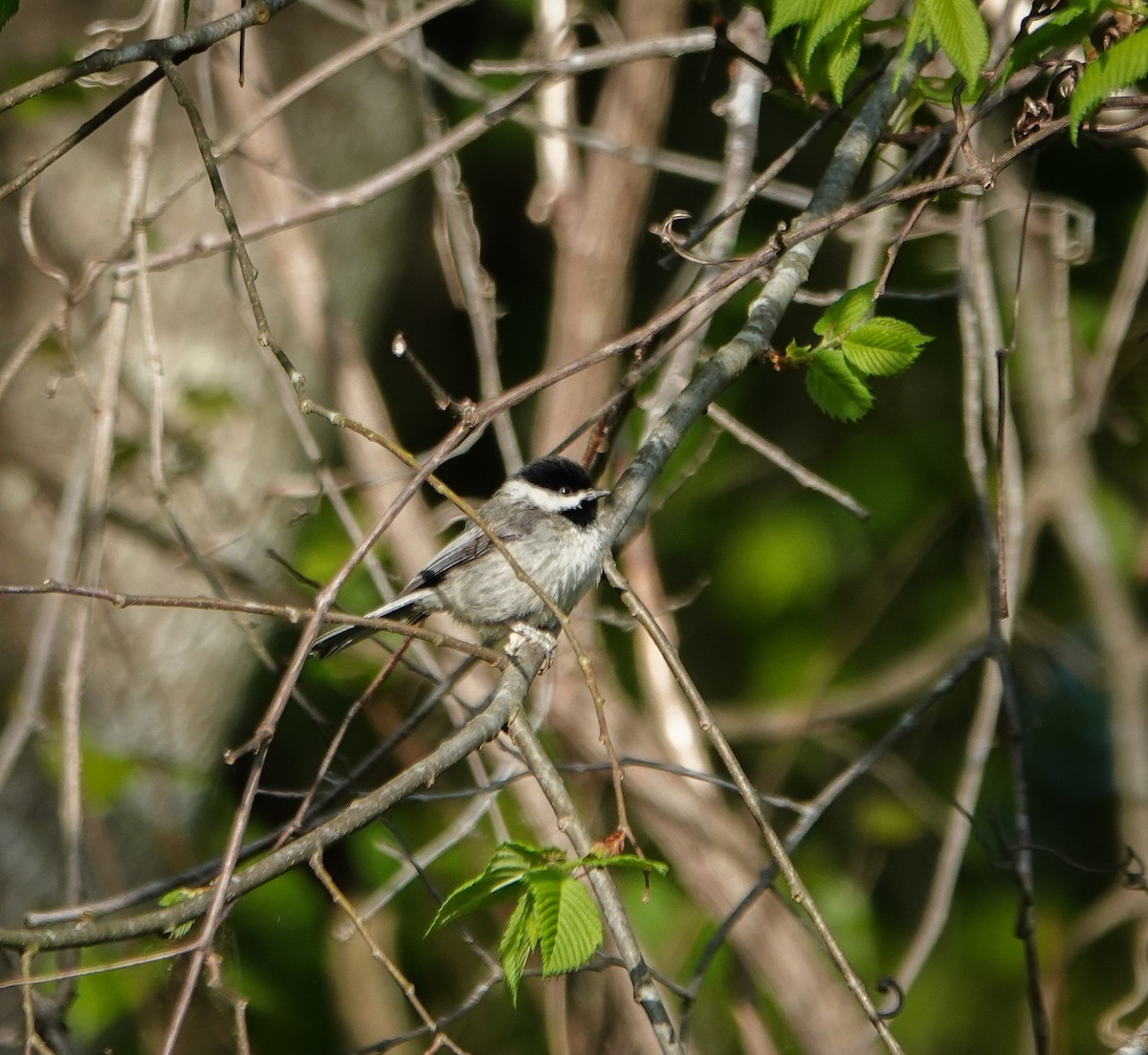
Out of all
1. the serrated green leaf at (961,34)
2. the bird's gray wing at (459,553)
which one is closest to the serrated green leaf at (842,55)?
the serrated green leaf at (961,34)

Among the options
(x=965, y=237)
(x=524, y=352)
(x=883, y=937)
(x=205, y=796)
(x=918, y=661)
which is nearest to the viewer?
(x=965, y=237)

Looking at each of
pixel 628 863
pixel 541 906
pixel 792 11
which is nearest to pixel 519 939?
pixel 541 906

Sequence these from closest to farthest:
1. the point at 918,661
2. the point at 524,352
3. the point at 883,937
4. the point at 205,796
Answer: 1. the point at 205,796
2. the point at 918,661
3. the point at 883,937
4. the point at 524,352

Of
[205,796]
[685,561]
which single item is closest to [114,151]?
[205,796]

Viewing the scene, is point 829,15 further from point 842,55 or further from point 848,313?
point 848,313

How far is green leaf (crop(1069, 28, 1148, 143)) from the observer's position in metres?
2.19

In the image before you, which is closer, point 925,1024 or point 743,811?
point 743,811

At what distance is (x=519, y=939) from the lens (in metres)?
2.00

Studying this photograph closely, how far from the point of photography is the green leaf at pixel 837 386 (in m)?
2.56

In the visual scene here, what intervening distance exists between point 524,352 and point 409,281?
1.06m

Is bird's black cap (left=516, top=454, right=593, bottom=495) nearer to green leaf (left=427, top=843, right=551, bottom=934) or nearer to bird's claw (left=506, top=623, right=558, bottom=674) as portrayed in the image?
bird's claw (left=506, top=623, right=558, bottom=674)

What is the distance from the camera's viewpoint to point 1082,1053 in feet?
24.3

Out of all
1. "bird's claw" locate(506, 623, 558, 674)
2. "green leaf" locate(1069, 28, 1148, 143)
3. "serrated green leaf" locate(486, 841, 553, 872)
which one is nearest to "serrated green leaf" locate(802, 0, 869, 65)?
"green leaf" locate(1069, 28, 1148, 143)

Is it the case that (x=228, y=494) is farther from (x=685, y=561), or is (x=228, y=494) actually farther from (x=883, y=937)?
(x=883, y=937)
